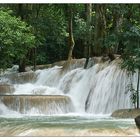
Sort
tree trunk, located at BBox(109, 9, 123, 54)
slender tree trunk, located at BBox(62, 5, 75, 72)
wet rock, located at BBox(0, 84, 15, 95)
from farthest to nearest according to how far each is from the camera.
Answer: slender tree trunk, located at BBox(62, 5, 75, 72) < tree trunk, located at BBox(109, 9, 123, 54) < wet rock, located at BBox(0, 84, 15, 95)

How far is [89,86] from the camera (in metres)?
13.6

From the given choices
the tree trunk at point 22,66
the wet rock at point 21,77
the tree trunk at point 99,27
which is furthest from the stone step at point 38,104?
the tree trunk at point 99,27

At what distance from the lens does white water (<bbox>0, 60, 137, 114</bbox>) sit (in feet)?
41.4

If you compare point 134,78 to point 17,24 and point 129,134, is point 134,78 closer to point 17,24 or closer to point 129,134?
point 17,24

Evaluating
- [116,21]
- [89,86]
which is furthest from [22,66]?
[116,21]

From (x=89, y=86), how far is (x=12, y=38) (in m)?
2.19

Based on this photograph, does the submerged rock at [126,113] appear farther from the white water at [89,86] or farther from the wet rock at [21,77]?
the wet rock at [21,77]

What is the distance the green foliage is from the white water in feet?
4.11

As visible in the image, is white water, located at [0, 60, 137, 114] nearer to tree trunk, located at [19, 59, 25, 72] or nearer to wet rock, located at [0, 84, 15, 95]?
wet rock, located at [0, 84, 15, 95]

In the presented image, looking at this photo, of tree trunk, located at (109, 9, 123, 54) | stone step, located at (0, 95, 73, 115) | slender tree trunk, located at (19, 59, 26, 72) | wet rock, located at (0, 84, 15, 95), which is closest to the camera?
stone step, located at (0, 95, 73, 115)

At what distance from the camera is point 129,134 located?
8.51 metres

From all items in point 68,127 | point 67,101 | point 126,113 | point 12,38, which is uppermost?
point 12,38

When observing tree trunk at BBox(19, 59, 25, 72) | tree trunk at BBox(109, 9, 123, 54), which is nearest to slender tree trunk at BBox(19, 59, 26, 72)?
tree trunk at BBox(19, 59, 25, 72)

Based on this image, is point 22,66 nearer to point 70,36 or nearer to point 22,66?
point 22,66
